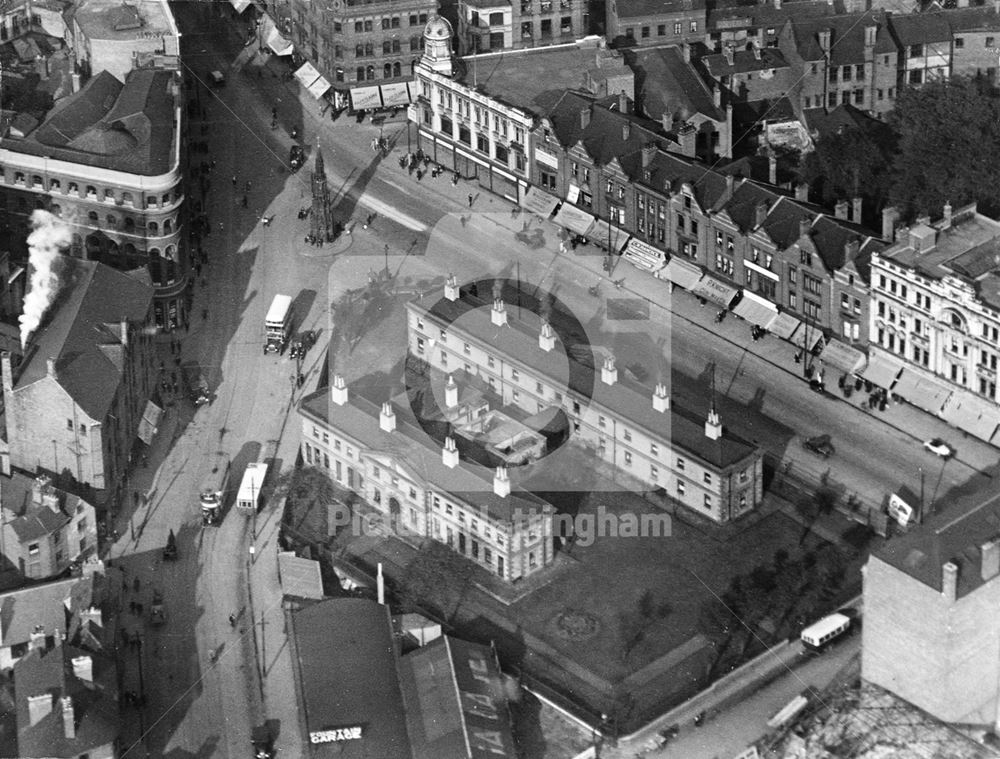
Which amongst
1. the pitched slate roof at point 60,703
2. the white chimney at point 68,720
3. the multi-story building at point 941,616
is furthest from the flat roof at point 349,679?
the multi-story building at point 941,616

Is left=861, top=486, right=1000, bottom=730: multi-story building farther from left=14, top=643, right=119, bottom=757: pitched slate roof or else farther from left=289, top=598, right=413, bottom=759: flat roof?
left=14, top=643, right=119, bottom=757: pitched slate roof

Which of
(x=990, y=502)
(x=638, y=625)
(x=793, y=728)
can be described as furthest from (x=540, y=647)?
(x=990, y=502)

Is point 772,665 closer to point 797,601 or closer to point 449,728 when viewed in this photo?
point 797,601

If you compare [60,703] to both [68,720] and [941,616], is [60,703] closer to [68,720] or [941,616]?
[68,720]

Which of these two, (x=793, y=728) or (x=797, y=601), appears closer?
(x=793, y=728)

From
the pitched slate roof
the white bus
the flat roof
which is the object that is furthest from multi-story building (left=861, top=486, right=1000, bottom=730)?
the pitched slate roof

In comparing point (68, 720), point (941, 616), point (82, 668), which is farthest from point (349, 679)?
point (941, 616)

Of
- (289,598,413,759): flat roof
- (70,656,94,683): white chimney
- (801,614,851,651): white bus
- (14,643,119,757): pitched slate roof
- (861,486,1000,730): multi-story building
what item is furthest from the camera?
(801,614,851,651): white bus
